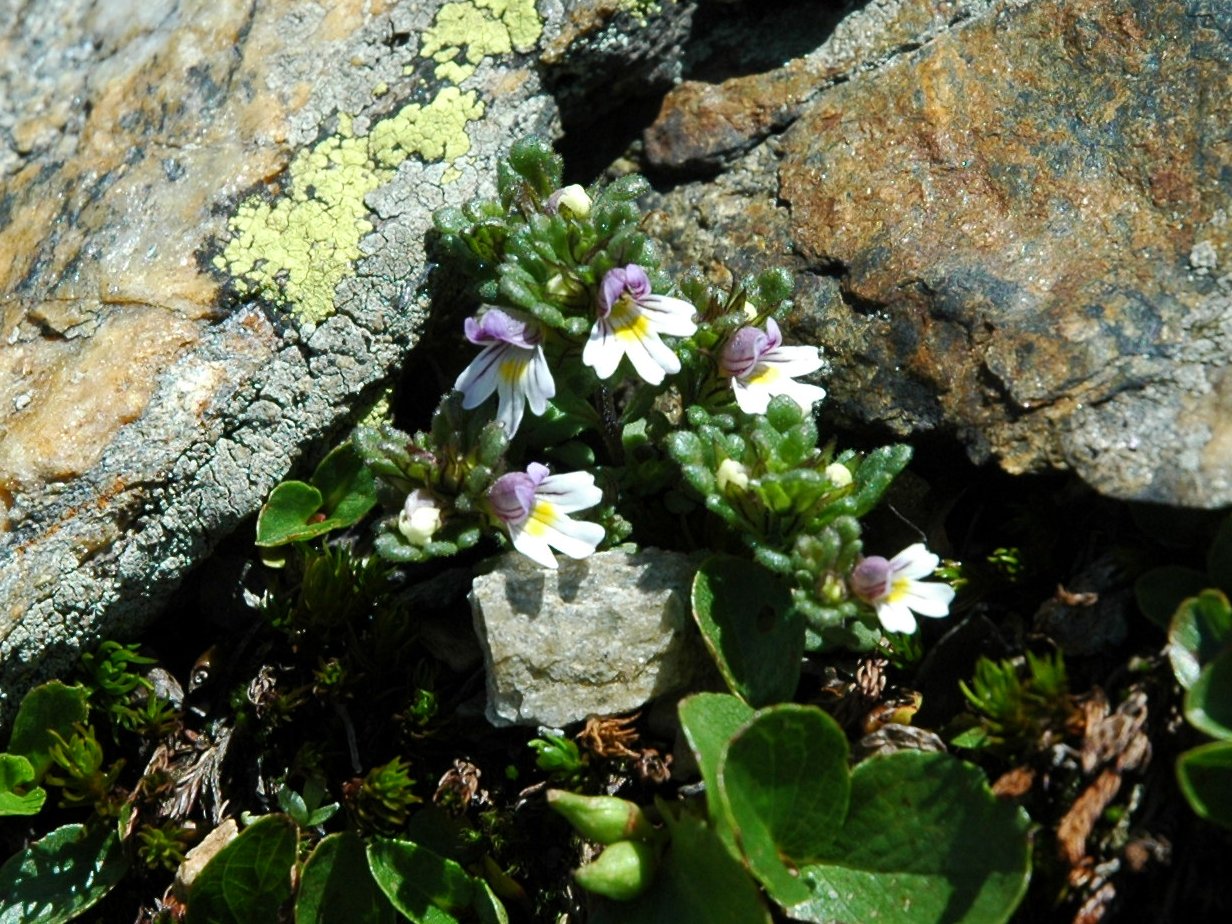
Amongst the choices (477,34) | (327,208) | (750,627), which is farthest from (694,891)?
(477,34)

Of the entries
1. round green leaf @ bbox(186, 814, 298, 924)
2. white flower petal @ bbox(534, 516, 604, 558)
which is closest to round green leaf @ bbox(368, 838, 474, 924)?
round green leaf @ bbox(186, 814, 298, 924)

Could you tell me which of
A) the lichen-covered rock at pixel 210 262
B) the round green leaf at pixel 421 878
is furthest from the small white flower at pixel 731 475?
the round green leaf at pixel 421 878

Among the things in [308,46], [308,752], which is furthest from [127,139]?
[308,752]

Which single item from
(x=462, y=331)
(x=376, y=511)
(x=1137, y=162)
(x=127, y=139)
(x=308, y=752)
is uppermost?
(x=127, y=139)

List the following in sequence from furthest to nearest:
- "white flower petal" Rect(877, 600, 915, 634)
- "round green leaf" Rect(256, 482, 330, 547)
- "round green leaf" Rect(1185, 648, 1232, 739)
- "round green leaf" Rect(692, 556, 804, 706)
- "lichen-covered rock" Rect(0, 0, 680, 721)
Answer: "round green leaf" Rect(256, 482, 330, 547) → "lichen-covered rock" Rect(0, 0, 680, 721) → "round green leaf" Rect(692, 556, 804, 706) → "white flower petal" Rect(877, 600, 915, 634) → "round green leaf" Rect(1185, 648, 1232, 739)

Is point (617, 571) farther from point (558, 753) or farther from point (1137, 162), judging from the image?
point (1137, 162)

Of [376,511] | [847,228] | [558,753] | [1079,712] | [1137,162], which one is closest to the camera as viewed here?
[1079,712]

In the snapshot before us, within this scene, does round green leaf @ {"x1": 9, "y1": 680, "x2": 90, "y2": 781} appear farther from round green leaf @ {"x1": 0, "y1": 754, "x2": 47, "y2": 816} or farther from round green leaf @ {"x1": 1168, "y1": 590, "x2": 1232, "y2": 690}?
round green leaf @ {"x1": 1168, "y1": 590, "x2": 1232, "y2": 690}
